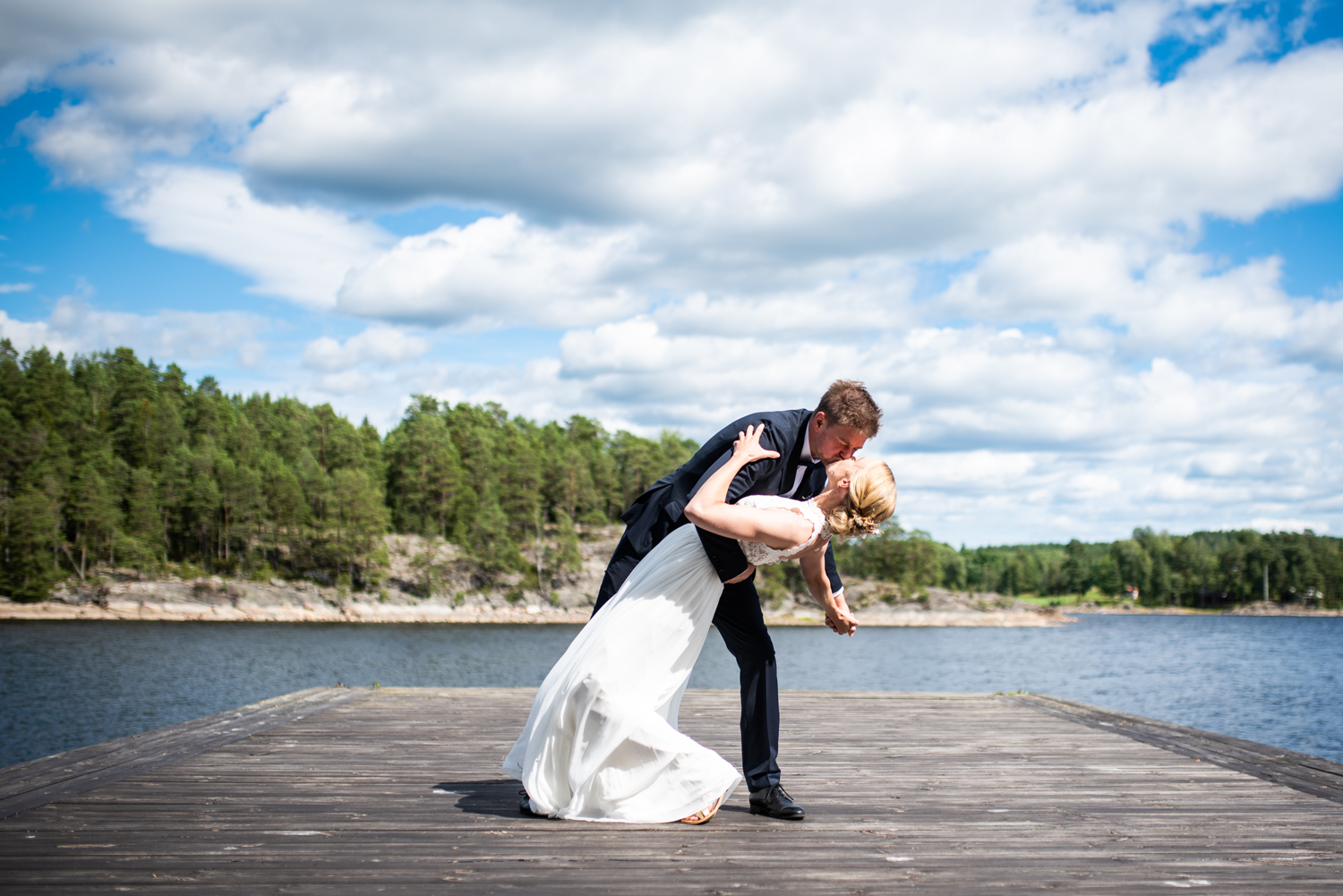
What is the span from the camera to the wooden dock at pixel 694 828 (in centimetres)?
333

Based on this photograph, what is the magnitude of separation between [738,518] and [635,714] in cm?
108

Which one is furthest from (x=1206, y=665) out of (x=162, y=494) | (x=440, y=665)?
(x=162, y=494)

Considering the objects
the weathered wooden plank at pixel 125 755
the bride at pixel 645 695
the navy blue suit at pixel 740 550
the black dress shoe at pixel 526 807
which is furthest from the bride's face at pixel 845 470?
the weathered wooden plank at pixel 125 755

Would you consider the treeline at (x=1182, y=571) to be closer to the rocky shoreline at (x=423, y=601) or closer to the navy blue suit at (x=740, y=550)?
the rocky shoreline at (x=423, y=601)

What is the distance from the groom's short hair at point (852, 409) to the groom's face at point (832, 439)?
23 mm

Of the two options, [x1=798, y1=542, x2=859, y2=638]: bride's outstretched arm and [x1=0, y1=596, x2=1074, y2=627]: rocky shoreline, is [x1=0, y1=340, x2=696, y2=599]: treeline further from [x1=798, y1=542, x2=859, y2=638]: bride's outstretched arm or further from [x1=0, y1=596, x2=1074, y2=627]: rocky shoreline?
[x1=798, y1=542, x2=859, y2=638]: bride's outstretched arm

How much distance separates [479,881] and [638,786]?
1042mm

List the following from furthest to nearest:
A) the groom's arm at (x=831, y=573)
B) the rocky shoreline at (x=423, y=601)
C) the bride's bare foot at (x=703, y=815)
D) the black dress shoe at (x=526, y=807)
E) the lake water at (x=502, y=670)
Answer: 1. the rocky shoreline at (x=423, y=601)
2. the lake water at (x=502, y=670)
3. the groom's arm at (x=831, y=573)
4. the black dress shoe at (x=526, y=807)
5. the bride's bare foot at (x=703, y=815)

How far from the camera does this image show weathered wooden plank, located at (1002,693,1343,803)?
5.26 m

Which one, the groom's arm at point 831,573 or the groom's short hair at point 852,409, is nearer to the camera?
the groom's short hair at point 852,409

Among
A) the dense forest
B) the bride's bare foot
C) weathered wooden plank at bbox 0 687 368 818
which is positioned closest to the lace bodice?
the bride's bare foot

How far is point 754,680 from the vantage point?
433 centimetres

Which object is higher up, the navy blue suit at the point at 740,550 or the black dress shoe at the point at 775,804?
the navy blue suit at the point at 740,550

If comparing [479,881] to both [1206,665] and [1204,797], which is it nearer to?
[1204,797]
